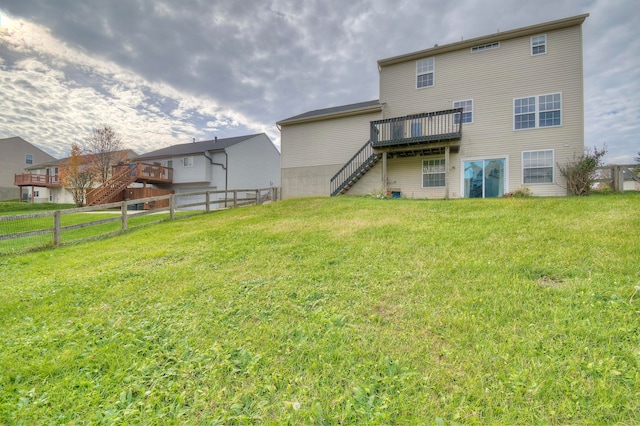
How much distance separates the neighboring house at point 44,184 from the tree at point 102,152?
13.1 feet

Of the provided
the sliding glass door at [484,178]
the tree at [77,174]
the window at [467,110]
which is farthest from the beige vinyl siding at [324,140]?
the tree at [77,174]

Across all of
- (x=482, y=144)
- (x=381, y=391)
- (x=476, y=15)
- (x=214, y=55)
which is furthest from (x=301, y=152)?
(x=381, y=391)

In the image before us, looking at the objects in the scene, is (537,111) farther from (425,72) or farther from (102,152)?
(102,152)

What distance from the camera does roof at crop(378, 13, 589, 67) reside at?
39.0 ft

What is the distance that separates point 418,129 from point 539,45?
6400 millimetres

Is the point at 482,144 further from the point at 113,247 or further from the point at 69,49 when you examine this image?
the point at 69,49

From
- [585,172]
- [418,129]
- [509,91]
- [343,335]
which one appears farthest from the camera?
[418,129]

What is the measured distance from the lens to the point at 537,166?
12.5 meters

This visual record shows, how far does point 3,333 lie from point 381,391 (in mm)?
4196

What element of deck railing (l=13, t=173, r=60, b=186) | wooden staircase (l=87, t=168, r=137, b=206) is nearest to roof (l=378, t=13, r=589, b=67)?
wooden staircase (l=87, t=168, r=137, b=206)

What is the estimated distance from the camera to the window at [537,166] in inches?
484

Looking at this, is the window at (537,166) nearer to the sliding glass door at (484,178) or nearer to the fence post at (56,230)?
the sliding glass door at (484,178)

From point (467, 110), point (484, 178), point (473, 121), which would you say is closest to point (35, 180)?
point (467, 110)

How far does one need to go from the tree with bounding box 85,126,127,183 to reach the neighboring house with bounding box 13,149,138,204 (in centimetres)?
399
